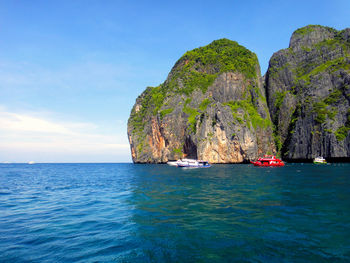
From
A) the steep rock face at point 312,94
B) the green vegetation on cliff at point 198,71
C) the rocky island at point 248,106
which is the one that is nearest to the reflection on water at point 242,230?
the rocky island at point 248,106

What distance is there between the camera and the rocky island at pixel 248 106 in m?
103

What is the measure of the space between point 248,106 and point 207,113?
3214cm

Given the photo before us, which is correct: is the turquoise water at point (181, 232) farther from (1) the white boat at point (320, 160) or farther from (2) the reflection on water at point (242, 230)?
(1) the white boat at point (320, 160)

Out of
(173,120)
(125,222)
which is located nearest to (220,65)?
(173,120)

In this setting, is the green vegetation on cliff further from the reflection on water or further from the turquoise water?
the turquoise water

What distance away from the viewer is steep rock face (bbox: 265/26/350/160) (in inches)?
3809

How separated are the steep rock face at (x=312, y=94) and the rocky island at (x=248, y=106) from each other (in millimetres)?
411

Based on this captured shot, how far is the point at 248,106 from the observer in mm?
126250

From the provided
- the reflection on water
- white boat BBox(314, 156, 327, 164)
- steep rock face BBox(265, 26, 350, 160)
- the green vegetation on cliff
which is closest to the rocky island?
steep rock face BBox(265, 26, 350, 160)

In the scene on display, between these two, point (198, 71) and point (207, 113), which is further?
point (198, 71)

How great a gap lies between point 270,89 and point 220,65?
36.4m

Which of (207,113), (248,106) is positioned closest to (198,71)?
(248,106)

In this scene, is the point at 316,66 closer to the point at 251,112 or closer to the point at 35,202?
the point at 251,112

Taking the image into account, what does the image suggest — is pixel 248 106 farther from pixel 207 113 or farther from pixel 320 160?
pixel 320 160
